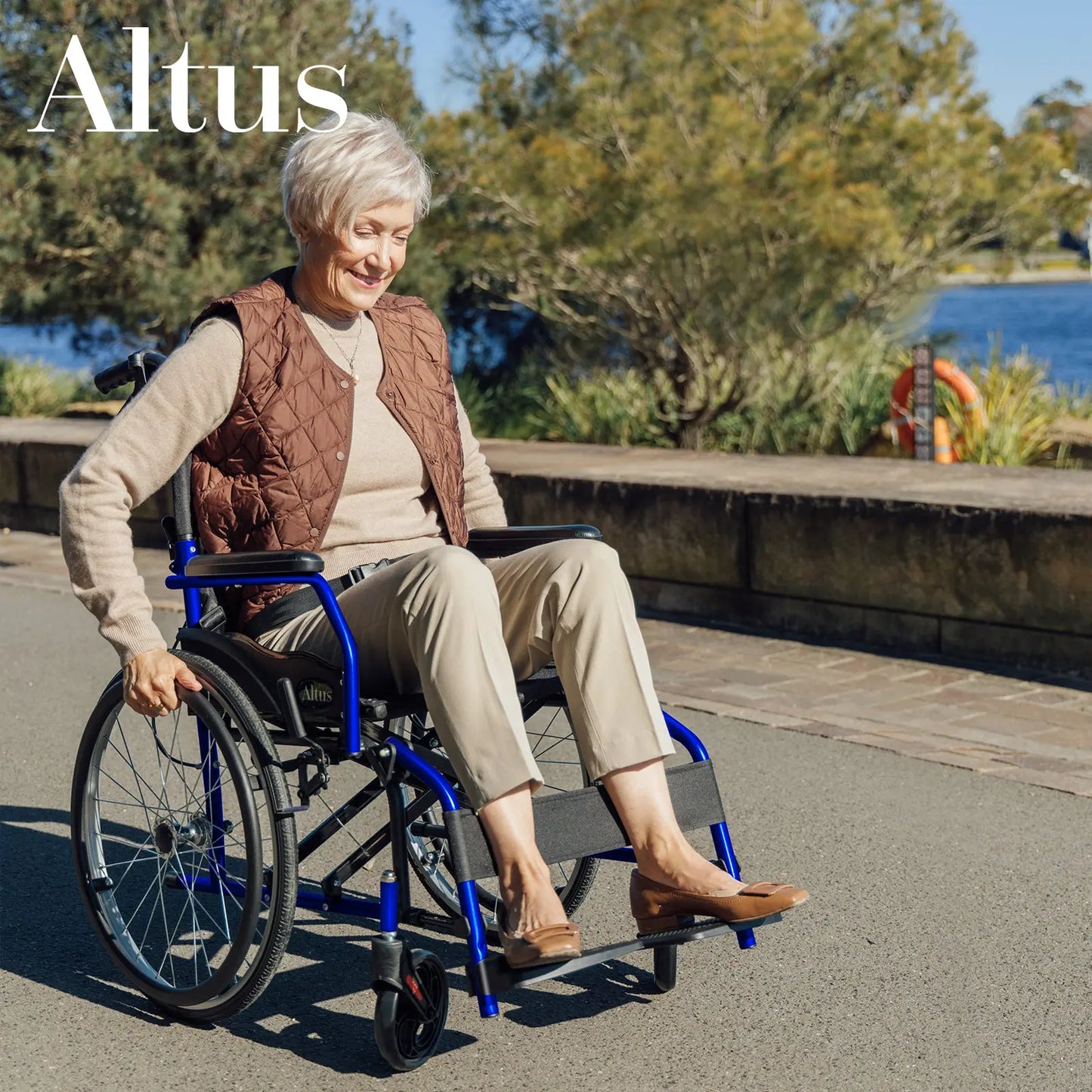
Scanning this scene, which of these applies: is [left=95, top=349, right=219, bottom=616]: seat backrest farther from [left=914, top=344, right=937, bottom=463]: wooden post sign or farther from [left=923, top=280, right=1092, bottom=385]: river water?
[left=923, top=280, right=1092, bottom=385]: river water

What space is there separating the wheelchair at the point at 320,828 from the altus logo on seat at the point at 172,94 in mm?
12010

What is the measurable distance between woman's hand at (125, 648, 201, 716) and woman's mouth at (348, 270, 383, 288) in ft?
2.80

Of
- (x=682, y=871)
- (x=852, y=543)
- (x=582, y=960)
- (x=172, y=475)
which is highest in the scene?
(x=172, y=475)

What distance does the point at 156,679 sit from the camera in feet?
10.6

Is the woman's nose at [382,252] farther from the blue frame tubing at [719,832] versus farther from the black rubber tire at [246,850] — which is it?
the blue frame tubing at [719,832]

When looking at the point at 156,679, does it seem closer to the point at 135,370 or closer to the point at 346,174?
the point at 135,370

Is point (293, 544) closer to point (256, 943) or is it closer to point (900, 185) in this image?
point (256, 943)

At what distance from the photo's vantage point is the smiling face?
3498mm

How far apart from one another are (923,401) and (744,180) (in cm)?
190

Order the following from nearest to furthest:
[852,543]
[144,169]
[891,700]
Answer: [891,700] < [852,543] < [144,169]

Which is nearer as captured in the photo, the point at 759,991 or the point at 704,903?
the point at 704,903

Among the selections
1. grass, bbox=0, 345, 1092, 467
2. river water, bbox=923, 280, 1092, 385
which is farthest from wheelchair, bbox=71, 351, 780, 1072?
river water, bbox=923, 280, 1092, 385

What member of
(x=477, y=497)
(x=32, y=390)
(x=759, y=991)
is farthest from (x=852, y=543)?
(x=32, y=390)

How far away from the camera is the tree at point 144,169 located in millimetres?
15453
